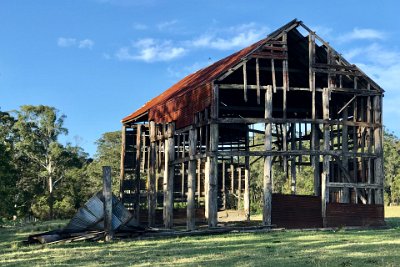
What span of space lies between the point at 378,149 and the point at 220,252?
1693 centimetres

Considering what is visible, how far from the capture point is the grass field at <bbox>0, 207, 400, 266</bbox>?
1530cm

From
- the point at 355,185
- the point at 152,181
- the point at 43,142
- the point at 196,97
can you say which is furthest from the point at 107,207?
the point at 43,142

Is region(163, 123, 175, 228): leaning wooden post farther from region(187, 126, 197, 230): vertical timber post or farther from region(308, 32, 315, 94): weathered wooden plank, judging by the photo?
region(308, 32, 315, 94): weathered wooden plank

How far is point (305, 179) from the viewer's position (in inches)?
3201

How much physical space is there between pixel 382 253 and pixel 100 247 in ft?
34.1

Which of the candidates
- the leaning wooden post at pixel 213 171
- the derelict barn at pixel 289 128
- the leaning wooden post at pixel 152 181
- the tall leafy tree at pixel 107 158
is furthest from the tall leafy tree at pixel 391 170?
the leaning wooden post at pixel 213 171

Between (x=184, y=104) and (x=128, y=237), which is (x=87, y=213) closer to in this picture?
(x=128, y=237)

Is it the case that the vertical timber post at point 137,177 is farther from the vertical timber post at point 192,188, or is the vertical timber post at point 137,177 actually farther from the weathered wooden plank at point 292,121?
the weathered wooden plank at point 292,121

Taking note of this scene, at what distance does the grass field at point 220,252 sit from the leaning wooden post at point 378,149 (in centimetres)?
916

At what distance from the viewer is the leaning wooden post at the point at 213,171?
27.8 meters

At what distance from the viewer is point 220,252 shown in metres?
17.9

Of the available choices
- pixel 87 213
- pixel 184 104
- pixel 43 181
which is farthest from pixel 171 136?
pixel 43 181

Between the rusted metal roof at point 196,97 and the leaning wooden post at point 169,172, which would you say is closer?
the rusted metal roof at point 196,97

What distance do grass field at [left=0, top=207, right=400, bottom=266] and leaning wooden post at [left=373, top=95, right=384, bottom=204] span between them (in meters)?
9.16
